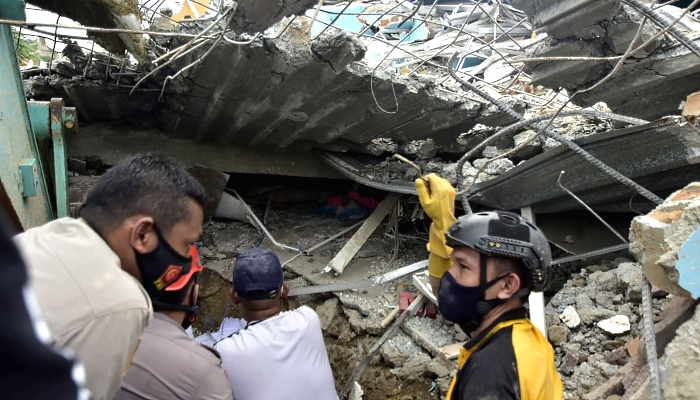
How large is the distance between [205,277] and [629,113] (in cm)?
470

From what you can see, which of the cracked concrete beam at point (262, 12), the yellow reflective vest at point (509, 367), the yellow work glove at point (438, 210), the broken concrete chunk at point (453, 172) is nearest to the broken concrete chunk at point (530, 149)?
the broken concrete chunk at point (453, 172)

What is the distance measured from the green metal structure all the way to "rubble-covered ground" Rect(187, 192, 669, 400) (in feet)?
4.70

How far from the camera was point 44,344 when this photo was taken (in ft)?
1.92

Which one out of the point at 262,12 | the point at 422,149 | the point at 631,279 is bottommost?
the point at 631,279

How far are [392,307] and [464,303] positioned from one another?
2.76 metres

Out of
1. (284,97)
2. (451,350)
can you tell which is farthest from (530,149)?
(284,97)

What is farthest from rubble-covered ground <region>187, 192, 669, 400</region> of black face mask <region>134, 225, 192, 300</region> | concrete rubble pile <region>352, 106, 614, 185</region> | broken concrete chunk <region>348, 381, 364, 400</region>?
black face mask <region>134, 225, 192, 300</region>

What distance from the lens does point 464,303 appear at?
175cm

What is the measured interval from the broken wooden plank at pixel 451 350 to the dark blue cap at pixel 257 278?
2.16 m

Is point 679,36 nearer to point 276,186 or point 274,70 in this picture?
point 274,70

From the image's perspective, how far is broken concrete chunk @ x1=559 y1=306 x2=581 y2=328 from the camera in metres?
3.27

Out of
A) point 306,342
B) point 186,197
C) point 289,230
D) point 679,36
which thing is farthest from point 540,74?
point 289,230

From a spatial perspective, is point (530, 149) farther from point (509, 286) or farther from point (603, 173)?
point (509, 286)

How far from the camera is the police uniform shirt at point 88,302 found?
0.75m
